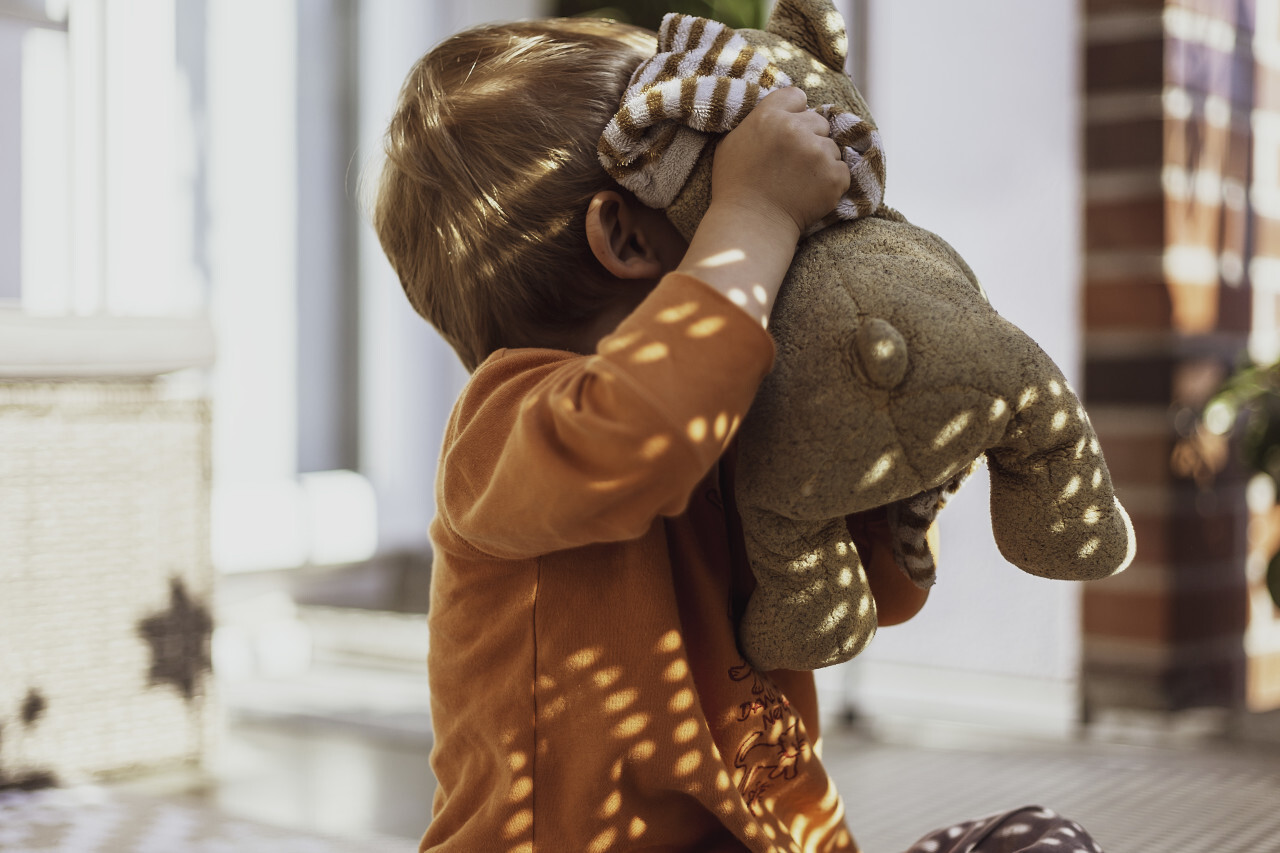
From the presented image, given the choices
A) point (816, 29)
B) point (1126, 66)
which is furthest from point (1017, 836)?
point (1126, 66)

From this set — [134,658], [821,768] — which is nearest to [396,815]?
[134,658]

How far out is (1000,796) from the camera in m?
1.65

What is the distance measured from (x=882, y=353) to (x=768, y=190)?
0.42 ft

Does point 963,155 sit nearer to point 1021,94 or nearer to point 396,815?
point 1021,94

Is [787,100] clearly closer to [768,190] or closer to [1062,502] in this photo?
[768,190]

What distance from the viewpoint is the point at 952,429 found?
66 centimetres

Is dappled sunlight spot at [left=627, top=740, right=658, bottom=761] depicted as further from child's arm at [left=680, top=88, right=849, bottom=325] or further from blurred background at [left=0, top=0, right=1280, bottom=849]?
blurred background at [left=0, top=0, right=1280, bottom=849]

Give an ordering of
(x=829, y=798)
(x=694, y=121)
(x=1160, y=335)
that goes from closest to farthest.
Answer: (x=694, y=121) → (x=829, y=798) → (x=1160, y=335)

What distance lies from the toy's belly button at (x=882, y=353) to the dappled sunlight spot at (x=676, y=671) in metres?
0.24

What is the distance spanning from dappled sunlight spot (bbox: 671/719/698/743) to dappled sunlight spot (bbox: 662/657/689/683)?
0.03 m

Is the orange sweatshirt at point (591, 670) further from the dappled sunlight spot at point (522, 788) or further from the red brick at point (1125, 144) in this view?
the red brick at point (1125, 144)

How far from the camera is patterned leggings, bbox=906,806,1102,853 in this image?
2.73ft

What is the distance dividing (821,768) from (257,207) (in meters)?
2.31

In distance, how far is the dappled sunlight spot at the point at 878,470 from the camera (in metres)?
0.67
